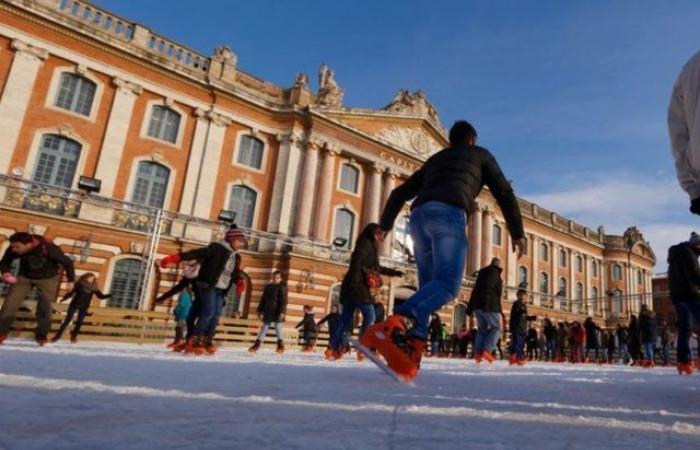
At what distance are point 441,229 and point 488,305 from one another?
4.67 m

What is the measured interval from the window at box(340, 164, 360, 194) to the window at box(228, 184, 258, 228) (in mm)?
4681

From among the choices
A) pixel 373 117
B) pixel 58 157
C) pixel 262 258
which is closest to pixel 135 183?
pixel 58 157

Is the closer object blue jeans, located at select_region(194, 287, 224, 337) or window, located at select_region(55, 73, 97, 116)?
blue jeans, located at select_region(194, 287, 224, 337)

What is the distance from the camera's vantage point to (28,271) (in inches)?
216

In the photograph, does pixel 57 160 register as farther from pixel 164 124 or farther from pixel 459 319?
pixel 459 319

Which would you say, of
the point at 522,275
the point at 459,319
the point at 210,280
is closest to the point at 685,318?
the point at 210,280

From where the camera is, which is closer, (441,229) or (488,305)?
(441,229)

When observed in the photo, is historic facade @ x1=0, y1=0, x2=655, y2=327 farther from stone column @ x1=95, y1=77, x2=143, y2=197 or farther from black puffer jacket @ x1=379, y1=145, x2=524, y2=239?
black puffer jacket @ x1=379, y1=145, x2=524, y2=239

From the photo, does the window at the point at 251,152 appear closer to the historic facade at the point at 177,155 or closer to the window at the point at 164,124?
the historic facade at the point at 177,155

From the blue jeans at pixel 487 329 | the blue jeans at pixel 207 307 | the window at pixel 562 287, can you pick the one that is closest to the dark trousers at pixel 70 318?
the blue jeans at pixel 207 307

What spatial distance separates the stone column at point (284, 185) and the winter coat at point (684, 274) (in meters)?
15.9

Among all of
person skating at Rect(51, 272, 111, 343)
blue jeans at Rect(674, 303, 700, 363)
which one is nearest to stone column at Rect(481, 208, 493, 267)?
blue jeans at Rect(674, 303, 700, 363)

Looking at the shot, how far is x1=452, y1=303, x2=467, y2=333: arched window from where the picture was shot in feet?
78.4

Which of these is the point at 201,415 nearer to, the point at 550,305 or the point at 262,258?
the point at 262,258
